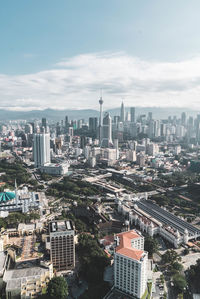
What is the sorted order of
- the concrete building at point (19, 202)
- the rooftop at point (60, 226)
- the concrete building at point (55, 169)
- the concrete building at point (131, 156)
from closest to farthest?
the rooftop at point (60, 226)
the concrete building at point (19, 202)
the concrete building at point (55, 169)
the concrete building at point (131, 156)

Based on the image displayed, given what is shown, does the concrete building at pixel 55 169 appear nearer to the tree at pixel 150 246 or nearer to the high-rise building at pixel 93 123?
the tree at pixel 150 246

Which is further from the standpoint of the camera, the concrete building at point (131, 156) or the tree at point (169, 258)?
the concrete building at point (131, 156)

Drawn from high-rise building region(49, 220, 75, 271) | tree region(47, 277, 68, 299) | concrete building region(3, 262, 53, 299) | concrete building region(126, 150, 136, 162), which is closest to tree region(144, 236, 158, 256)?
high-rise building region(49, 220, 75, 271)

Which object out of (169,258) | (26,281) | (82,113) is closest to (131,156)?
(169,258)

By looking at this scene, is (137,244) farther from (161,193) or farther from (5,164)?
(5,164)

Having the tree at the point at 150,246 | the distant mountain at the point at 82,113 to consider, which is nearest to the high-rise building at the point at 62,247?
the tree at the point at 150,246

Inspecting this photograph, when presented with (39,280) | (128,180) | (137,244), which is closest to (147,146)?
(128,180)
